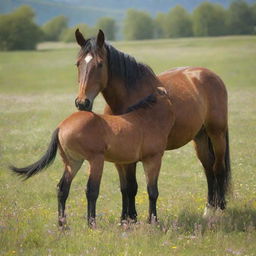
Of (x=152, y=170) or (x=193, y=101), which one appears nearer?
(x=152, y=170)

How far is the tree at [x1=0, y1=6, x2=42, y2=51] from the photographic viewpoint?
231 ft

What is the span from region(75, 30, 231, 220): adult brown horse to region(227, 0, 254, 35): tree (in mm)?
74294

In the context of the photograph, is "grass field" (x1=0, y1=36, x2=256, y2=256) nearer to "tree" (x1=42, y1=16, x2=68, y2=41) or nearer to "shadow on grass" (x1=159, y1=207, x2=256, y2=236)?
"shadow on grass" (x1=159, y1=207, x2=256, y2=236)

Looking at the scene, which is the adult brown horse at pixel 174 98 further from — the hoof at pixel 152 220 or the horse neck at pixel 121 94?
the hoof at pixel 152 220

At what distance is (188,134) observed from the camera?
302 inches

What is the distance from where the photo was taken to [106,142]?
234 inches

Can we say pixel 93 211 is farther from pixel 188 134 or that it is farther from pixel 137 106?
pixel 188 134

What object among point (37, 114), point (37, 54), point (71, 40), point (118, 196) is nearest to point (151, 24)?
point (71, 40)

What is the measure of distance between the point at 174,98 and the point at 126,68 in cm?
102

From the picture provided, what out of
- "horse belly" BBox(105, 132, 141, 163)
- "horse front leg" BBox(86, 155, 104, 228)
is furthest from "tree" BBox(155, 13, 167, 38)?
"horse front leg" BBox(86, 155, 104, 228)

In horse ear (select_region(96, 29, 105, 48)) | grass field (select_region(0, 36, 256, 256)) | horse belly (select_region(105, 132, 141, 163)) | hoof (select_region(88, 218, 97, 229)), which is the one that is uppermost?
horse ear (select_region(96, 29, 105, 48))

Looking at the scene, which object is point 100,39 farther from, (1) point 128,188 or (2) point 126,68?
(1) point 128,188

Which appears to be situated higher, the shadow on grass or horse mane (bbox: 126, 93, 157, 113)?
horse mane (bbox: 126, 93, 157, 113)

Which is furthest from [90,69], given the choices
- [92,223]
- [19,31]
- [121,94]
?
[19,31]
